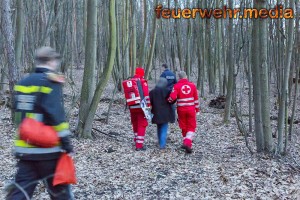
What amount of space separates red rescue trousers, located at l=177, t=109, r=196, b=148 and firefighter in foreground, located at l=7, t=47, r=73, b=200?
476 cm

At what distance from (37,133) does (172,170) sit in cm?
374

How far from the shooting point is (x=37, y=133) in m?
3.61

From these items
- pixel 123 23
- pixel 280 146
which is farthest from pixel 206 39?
pixel 280 146

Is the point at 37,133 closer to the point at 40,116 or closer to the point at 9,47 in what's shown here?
the point at 40,116

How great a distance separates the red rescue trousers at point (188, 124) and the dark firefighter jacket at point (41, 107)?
4.87 meters

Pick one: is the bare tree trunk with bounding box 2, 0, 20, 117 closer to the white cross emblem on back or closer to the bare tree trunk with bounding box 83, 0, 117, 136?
the bare tree trunk with bounding box 83, 0, 117, 136

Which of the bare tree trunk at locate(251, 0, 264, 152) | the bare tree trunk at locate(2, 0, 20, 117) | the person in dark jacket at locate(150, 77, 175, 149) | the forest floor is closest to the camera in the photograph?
the forest floor

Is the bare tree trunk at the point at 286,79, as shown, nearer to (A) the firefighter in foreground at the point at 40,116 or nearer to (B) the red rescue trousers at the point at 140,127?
(B) the red rescue trousers at the point at 140,127

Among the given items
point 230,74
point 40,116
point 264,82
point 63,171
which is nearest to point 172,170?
point 264,82

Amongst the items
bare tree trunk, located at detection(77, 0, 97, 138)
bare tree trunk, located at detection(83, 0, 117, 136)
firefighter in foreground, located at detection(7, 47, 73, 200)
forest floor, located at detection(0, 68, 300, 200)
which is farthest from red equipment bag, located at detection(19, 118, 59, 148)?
bare tree trunk, located at detection(77, 0, 97, 138)

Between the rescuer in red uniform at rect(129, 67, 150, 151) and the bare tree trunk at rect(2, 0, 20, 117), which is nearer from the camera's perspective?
the rescuer in red uniform at rect(129, 67, 150, 151)

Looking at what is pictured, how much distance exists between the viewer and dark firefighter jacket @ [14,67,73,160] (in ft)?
11.9

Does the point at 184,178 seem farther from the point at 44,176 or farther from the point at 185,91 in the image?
the point at 44,176

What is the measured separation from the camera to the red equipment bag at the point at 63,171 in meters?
3.76
